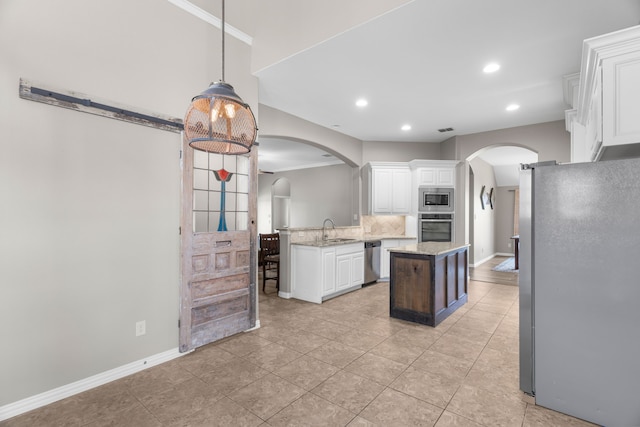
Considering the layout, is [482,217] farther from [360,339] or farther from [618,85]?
[618,85]

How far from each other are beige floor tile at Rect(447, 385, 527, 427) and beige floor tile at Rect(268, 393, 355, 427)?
0.76m

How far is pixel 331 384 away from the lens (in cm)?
240

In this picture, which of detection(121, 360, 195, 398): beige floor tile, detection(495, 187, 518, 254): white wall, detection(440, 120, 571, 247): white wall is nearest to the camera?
detection(121, 360, 195, 398): beige floor tile

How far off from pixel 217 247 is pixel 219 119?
158cm

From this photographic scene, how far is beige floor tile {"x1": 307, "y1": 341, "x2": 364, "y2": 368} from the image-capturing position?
2783 mm

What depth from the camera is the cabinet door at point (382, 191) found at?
6438mm

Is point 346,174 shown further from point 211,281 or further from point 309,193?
point 211,281

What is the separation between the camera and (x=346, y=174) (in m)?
9.19

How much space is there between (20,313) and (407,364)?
3008mm

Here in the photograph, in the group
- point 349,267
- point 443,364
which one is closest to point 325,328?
point 443,364

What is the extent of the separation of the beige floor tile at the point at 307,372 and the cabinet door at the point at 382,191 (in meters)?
4.15

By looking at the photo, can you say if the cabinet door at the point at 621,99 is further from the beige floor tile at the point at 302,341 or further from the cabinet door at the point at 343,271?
the cabinet door at the point at 343,271

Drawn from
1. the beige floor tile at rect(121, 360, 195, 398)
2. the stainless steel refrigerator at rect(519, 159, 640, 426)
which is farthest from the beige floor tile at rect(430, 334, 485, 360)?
the beige floor tile at rect(121, 360, 195, 398)

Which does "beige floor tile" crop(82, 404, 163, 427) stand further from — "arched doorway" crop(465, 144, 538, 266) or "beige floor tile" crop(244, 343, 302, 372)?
"arched doorway" crop(465, 144, 538, 266)
